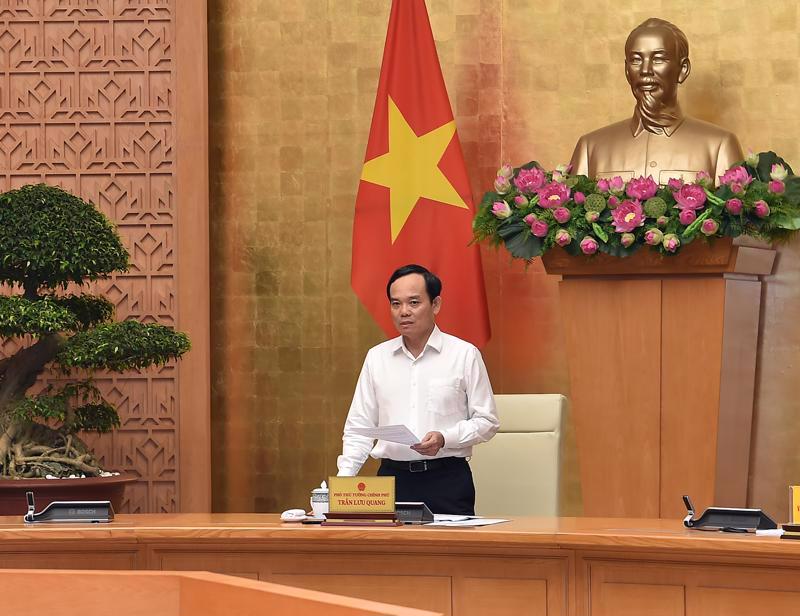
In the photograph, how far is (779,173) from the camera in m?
4.21

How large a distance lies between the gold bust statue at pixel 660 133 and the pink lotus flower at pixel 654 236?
459mm

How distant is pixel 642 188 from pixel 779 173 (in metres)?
0.47

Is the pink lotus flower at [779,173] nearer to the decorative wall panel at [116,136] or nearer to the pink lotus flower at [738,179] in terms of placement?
the pink lotus flower at [738,179]

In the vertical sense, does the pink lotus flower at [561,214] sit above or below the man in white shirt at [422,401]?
above

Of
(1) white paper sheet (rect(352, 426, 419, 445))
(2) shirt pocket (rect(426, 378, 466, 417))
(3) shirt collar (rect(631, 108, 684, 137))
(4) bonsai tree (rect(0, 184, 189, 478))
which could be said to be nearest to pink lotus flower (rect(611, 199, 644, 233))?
(3) shirt collar (rect(631, 108, 684, 137))

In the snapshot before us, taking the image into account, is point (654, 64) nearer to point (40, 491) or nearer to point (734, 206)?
point (734, 206)

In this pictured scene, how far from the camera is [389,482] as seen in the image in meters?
3.13

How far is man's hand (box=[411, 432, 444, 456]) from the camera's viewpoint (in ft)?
11.4

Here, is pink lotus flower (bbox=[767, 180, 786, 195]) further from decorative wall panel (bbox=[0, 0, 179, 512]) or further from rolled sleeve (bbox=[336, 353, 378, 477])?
decorative wall panel (bbox=[0, 0, 179, 512])

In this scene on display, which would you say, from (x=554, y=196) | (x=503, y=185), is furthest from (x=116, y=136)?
(x=554, y=196)

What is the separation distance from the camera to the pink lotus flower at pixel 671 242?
4102mm

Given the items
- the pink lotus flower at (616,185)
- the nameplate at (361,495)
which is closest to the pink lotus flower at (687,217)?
the pink lotus flower at (616,185)

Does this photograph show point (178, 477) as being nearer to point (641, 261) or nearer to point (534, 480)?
point (534, 480)

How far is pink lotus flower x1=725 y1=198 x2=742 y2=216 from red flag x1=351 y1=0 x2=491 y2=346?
1.23m
